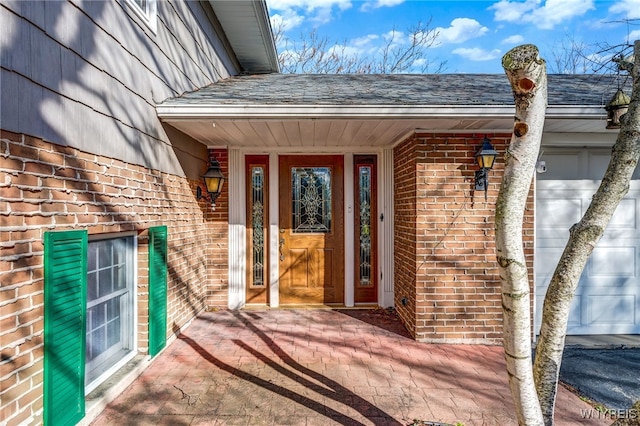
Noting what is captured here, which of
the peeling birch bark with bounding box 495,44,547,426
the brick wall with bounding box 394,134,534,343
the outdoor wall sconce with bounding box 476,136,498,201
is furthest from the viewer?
the brick wall with bounding box 394,134,534,343

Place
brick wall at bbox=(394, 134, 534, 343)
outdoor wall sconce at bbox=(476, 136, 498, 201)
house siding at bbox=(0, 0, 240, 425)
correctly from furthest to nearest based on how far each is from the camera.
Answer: brick wall at bbox=(394, 134, 534, 343) → outdoor wall sconce at bbox=(476, 136, 498, 201) → house siding at bbox=(0, 0, 240, 425)

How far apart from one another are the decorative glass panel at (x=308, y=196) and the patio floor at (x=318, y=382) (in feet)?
5.06

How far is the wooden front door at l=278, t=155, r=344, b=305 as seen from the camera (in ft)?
16.6

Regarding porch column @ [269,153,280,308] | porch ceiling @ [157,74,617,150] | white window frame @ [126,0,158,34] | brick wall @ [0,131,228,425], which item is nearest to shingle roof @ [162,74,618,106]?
porch ceiling @ [157,74,617,150]

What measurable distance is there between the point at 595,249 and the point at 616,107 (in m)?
1.72

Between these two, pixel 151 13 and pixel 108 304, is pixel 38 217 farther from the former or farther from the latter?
pixel 151 13

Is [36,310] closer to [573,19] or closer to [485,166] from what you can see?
[485,166]

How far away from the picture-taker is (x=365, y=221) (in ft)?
16.7

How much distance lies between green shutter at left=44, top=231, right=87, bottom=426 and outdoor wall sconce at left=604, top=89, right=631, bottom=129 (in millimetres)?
4304

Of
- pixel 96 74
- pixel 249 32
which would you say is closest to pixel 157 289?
pixel 96 74

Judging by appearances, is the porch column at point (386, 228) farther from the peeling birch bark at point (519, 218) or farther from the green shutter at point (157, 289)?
the peeling birch bark at point (519, 218)

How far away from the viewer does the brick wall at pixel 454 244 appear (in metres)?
3.76

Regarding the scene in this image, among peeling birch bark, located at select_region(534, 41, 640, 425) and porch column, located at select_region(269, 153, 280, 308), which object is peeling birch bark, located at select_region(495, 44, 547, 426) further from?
porch column, located at select_region(269, 153, 280, 308)

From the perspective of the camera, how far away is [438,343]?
3793 mm
